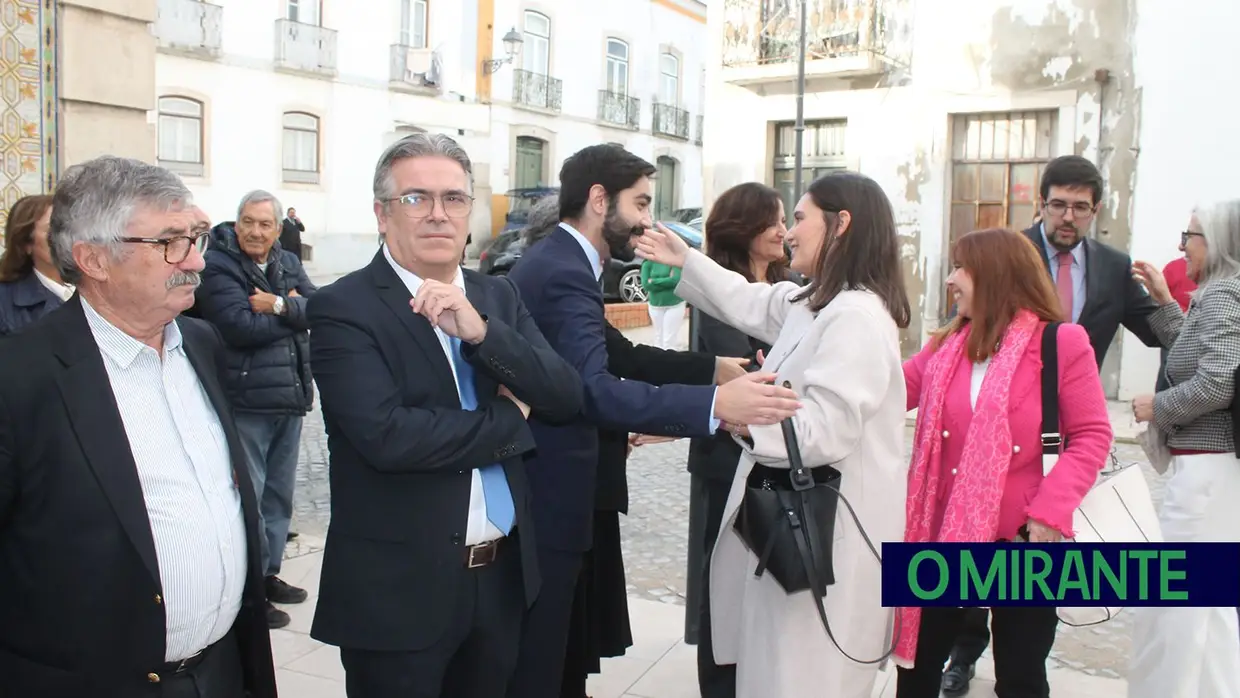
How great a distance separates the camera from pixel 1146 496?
303 cm

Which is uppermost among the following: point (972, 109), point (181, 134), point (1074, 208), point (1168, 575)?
point (181, 134)

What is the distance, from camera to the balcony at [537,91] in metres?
26.0

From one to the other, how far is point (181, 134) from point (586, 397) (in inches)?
757

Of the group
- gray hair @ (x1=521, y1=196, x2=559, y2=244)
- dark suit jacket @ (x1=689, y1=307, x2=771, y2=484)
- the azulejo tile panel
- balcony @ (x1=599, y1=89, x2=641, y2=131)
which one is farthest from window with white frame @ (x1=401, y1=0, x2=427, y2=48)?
dark suit jacket @ (x1=689, y1=307, x2=771, y2=484)

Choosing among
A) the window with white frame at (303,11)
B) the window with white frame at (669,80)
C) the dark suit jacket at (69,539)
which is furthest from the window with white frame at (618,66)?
the dark suit jacket at (69,539)

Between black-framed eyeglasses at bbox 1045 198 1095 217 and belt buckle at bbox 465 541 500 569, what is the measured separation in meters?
2.87

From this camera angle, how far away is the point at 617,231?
3.12 metres

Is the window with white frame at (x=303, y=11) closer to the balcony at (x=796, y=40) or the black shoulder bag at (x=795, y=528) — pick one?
the balcony at (x=796, y=40)

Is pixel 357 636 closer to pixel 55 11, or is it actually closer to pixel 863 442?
pixel 863 442

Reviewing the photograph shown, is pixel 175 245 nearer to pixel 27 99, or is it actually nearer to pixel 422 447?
pixel 422 447

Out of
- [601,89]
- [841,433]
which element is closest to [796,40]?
[841,433]

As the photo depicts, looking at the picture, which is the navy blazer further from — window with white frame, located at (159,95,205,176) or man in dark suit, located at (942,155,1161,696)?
window with white frame, located at (159,95,205,176)

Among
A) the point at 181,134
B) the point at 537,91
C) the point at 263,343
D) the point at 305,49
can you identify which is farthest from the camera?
the point at 537,91

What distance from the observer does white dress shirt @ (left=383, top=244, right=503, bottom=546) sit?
7.40 feet
